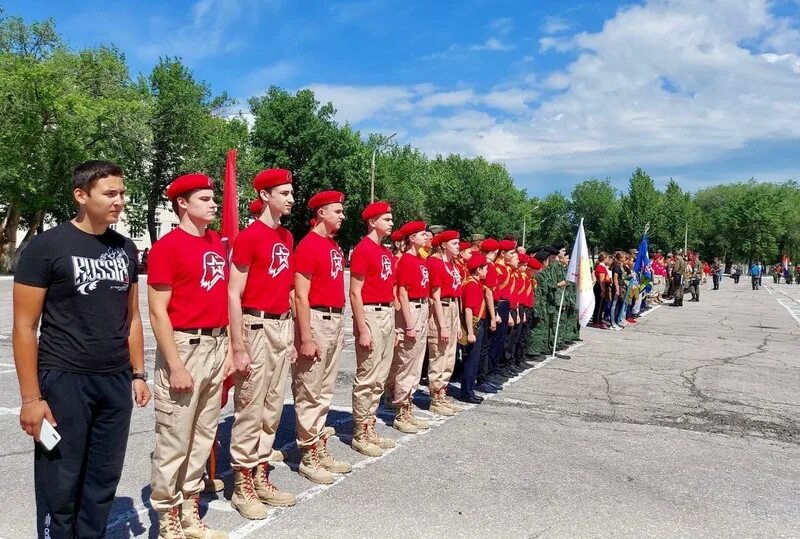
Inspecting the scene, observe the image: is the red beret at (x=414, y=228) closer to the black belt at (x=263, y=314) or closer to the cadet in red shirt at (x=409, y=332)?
the cadet in red shirt at (x=409, y=332)

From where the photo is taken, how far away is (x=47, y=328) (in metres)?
3.14

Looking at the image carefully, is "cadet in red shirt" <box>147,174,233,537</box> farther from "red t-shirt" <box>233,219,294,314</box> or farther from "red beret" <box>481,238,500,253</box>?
"red beret" <box>481,238,500,253</box>

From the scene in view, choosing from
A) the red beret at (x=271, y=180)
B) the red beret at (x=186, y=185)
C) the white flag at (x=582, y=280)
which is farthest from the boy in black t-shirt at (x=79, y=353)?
the white flag at (x=582, y=280)

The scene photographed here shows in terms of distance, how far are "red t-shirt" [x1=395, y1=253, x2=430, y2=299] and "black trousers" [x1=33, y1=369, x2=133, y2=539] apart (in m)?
3.50

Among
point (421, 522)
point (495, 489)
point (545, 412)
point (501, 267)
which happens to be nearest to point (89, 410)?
point (421, 522)

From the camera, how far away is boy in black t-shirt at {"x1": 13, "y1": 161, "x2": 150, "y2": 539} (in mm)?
3049

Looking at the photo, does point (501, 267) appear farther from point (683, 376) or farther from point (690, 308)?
point (690, 308)

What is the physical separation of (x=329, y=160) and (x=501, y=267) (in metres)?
40.4

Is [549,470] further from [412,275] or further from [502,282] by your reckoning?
[502,282]

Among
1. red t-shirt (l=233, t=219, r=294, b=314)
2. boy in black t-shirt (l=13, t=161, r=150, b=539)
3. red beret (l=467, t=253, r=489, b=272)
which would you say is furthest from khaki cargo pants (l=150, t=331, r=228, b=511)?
red beret (l=467, t=253, r=489, b=272)

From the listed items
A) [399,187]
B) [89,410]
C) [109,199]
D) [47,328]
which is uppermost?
[399,187]

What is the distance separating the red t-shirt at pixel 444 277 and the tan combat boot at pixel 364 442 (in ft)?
5.92

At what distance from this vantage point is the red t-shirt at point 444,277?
23.0 feet

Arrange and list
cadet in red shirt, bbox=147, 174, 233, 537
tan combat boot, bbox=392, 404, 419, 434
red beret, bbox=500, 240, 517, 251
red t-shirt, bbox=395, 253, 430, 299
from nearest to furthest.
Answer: cadet in red shirt, bbox=147, 174, 233, 537, tan combat boot, bbox=392, 404, 419, 434, red t-shirt, bbox=395, 253, 430, 299, red beret, bbox=500, 240, 517, 251
